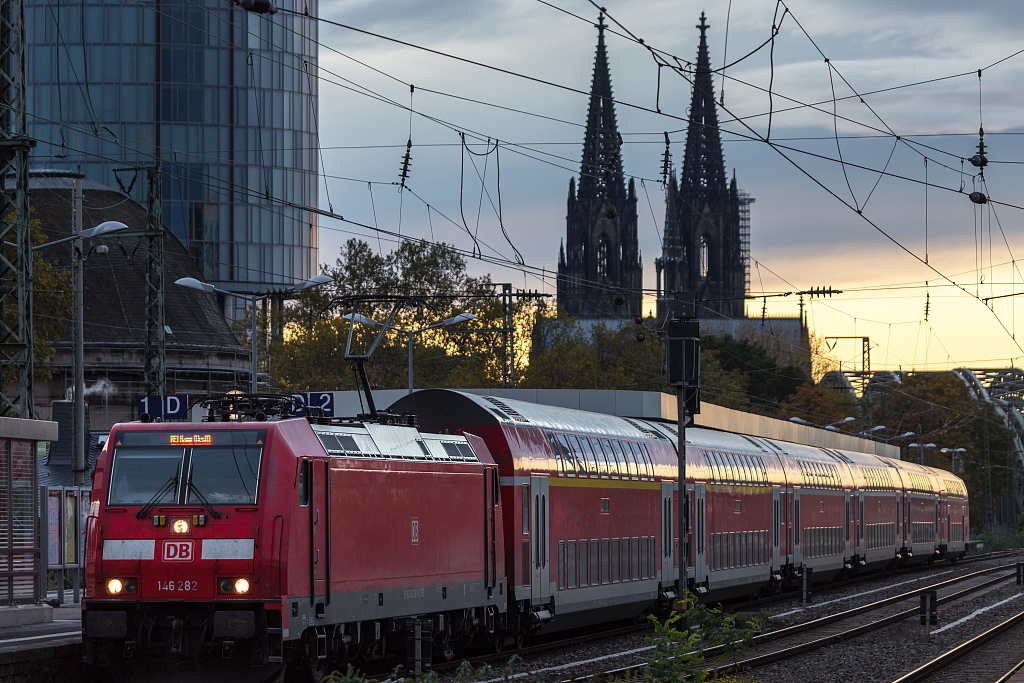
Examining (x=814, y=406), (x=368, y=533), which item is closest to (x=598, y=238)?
(x=814, y=406)

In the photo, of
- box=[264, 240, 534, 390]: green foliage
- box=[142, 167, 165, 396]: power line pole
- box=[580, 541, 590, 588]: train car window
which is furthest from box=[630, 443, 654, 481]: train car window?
box=[264, 240, 534, 390]: green foliage

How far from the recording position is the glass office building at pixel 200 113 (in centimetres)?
9869

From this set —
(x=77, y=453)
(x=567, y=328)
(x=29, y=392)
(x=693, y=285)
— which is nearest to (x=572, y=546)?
(x=29, y=392)

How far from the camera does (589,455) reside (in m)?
25.8

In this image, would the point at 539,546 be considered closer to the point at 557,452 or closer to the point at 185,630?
the point at 557,452

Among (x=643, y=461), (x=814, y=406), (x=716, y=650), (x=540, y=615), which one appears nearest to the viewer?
(x=540, y=615)

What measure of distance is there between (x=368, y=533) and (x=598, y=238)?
397ft

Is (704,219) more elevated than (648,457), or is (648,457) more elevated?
(704,219)

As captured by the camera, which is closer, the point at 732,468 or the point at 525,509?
the point at 525,509

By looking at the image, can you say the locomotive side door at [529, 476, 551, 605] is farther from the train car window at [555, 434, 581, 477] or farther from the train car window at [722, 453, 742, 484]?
the train car window at [722, 453, 742, 484]

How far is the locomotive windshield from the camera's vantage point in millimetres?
16234

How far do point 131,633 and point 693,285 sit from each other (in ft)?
513

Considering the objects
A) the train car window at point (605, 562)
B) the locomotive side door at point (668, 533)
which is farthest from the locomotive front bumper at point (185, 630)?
the locomotive side door at point (668, 533)

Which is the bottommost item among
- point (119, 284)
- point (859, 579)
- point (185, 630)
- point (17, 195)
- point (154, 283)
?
point (859, 579)
